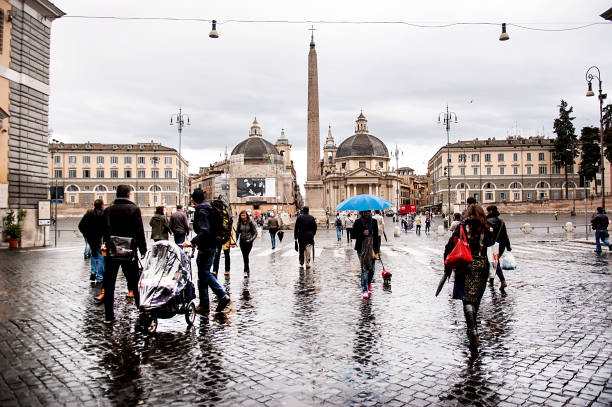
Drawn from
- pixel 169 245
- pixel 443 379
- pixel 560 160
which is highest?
pixel 560 160

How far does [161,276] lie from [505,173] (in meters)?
88.9

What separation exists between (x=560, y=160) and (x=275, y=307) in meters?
78.8

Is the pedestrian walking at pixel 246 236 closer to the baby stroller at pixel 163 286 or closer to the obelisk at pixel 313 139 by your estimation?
the baby stroller at pixel 163 286

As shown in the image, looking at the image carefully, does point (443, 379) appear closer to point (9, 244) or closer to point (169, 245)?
point (169, 245)

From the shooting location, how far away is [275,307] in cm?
751

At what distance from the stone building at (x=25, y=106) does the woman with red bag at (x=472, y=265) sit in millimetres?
18071

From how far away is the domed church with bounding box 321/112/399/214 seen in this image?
336 ft

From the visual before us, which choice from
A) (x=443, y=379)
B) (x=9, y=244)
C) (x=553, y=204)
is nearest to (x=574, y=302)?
(x=443, y=379)


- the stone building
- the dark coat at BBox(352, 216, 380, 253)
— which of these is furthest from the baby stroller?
the stone building

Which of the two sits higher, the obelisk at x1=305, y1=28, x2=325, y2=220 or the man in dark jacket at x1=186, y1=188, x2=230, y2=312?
the obelisk at x1=305, y1=28, x2=325, y2=220

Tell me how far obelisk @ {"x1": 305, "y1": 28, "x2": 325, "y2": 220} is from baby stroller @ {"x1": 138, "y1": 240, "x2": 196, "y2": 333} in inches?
1125

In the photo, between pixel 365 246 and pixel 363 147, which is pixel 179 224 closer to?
pixel 365 246

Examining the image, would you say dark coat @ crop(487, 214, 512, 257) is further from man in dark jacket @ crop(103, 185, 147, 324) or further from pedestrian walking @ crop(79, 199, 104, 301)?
pedestrian walking @ crop(79, 199, 104, 301)

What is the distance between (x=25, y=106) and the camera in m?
19.2
